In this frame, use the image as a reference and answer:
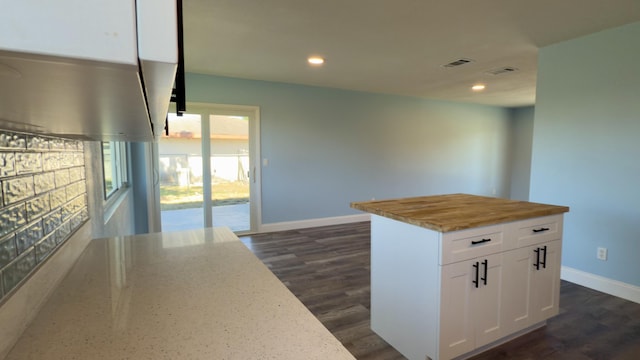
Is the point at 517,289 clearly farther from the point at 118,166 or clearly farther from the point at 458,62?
Result: the point at 118,166

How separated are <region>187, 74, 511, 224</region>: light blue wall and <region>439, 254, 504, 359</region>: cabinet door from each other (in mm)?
3562

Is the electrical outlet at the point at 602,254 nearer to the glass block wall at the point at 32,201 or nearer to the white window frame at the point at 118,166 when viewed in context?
the glass block wall at the point at 32,201

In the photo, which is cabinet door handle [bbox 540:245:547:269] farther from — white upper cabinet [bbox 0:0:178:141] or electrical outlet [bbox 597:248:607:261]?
white upper cabinet [bbox 0:0:178:141]

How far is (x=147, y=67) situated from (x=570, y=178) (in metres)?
3.78

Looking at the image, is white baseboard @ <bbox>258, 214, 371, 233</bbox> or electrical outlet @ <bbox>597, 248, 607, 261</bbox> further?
white baseboard @ <bbox>258, 214, 371, 233</bbox>

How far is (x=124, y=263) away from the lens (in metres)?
1.12

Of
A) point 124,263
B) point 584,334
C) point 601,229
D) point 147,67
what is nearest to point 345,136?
point 601,229

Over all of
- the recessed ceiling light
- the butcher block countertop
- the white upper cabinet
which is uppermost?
the recessed ceiling light

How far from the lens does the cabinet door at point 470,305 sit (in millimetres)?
1732

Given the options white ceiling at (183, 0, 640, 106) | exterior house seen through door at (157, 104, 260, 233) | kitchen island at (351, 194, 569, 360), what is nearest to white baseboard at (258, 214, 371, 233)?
exterior house seen through door at (157, 104, 260, 233)

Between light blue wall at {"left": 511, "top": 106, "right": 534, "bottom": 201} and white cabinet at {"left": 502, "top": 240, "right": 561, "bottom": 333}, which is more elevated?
light blue wall at {"left": 511, "top": 106, "right": 534, "bottom": 201}

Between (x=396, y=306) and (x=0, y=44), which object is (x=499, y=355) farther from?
(x=0, y=44)

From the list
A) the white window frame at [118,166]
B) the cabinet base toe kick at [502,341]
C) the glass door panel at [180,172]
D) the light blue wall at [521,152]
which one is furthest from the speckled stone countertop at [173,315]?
the light blue wall at [521,152]

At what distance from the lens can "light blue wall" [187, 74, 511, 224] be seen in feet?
16.1
